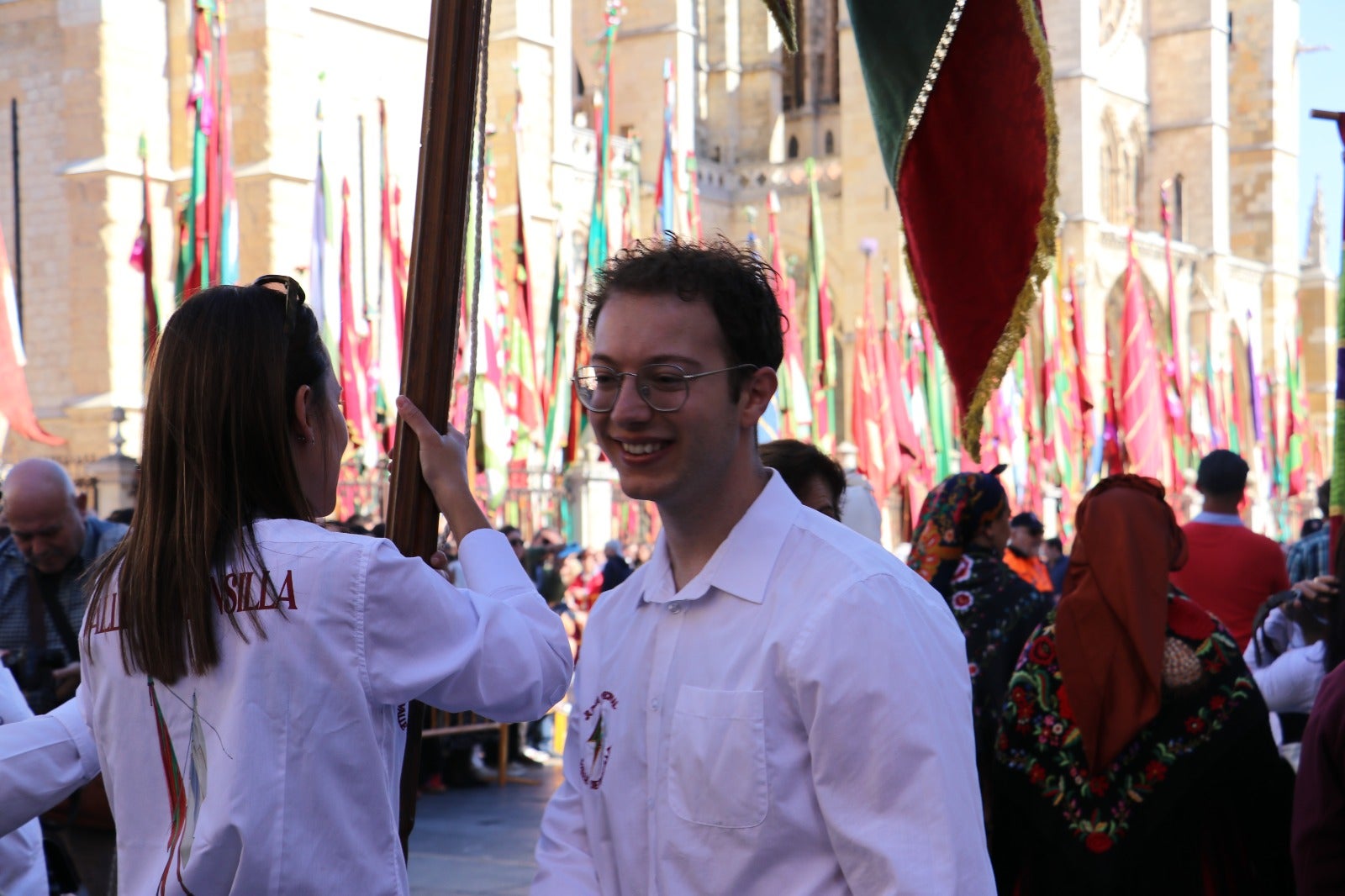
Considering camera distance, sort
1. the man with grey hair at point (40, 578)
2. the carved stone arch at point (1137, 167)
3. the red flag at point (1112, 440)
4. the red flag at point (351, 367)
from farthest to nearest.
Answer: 1. the carved stone arch at point (1137, 167)
2. the red flag at point (1112, 440)
3. the red flag at point (351, 367)
4. the man with grey hair at point (40, 578)

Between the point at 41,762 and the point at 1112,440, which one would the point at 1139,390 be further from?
the point at 41,762

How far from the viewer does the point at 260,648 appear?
192 cm

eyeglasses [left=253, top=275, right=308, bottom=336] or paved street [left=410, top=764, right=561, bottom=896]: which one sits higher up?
eyeglasses [left=253, top=275, right=308, bottom=336]

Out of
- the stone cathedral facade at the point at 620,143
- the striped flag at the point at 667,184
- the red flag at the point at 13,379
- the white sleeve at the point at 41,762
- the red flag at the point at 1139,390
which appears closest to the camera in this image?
the white sleeve at the point at 41,762

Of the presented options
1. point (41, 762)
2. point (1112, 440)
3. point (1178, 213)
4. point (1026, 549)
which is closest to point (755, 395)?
point (41, 762)

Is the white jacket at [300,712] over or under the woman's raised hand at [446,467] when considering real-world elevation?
under

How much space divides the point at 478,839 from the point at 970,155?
17.3ft

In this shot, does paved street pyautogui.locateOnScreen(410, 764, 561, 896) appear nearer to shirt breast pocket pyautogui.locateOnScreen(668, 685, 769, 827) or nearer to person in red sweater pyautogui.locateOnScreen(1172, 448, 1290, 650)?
person in red sweater pyautogui.locateOnScreen(1172, 448, 1290, 650)

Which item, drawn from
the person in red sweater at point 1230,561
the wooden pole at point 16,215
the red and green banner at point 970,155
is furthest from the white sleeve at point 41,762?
the wooden pole at point 16,215

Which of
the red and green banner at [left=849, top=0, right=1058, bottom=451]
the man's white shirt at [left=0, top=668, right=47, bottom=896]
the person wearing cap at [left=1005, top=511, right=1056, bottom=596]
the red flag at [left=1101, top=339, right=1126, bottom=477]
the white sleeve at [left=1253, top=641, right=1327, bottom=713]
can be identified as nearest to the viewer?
the man's white shirt at [left=0, top=668, right=47, bottom=896]

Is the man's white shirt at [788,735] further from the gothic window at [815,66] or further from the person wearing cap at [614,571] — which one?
the gothic window at [815,66]

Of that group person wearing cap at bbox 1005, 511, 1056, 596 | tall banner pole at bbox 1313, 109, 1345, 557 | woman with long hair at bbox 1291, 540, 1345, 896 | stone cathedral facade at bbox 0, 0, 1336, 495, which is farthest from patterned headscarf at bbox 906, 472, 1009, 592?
person wearing cap at bbox 1005, 511, 1056, 596

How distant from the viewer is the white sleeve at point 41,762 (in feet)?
7.55

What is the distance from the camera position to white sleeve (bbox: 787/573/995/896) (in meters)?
1.68
